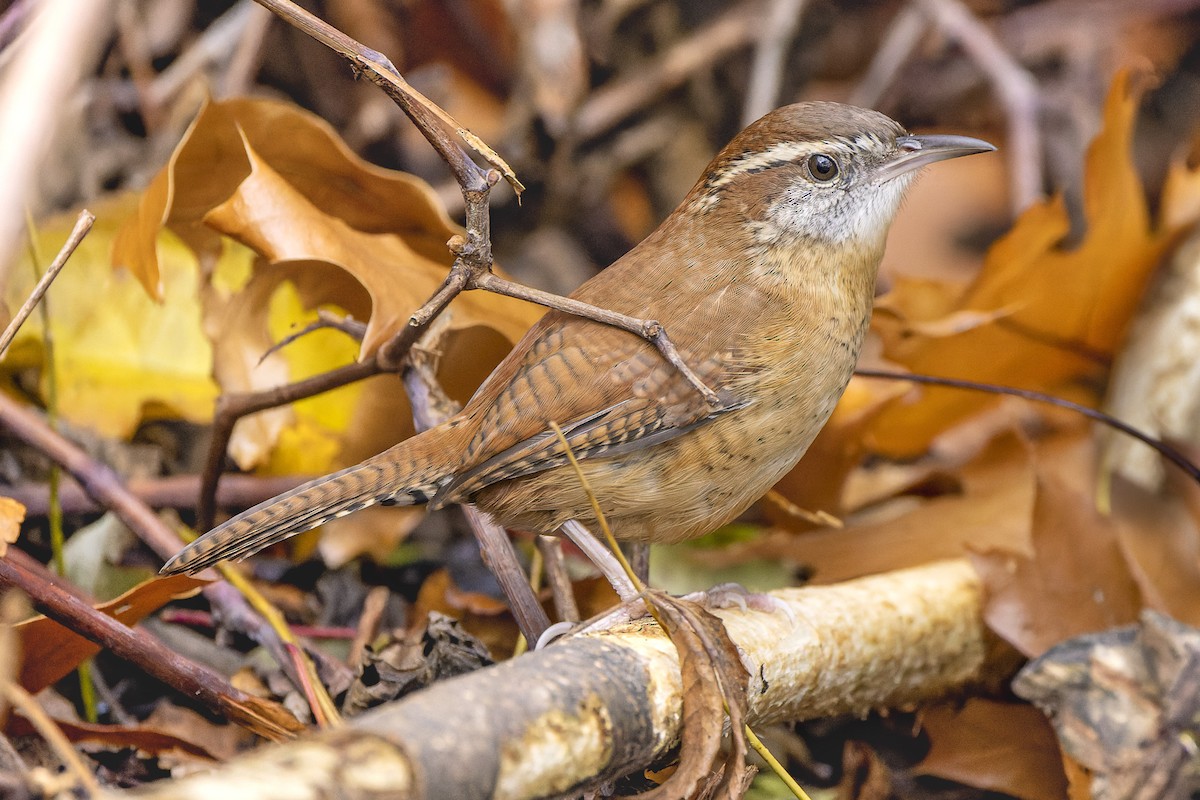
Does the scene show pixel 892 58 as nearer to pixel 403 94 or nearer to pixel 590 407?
pixel 590 407

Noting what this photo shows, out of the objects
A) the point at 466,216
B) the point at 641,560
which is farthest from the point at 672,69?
the point at 466,216

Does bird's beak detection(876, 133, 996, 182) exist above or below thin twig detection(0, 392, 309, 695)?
above

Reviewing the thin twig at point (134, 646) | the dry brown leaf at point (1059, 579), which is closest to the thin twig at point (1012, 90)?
the dry brown leaf at point (1059, 579)

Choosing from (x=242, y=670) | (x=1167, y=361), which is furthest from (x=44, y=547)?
(x=1167, y=361)

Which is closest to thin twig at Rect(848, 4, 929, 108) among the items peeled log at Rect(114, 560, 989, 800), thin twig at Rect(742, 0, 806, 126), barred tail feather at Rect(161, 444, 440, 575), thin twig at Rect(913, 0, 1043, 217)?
thin twig at Rect(913, 0, 1043, 217)

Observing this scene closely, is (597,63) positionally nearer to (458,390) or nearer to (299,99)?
(299,99)

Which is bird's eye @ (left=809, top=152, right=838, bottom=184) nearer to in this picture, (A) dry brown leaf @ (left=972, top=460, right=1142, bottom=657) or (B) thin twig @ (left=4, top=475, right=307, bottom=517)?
(A) dry brown leaf @ (left=972, top=460, right=1142, bottom=657)
